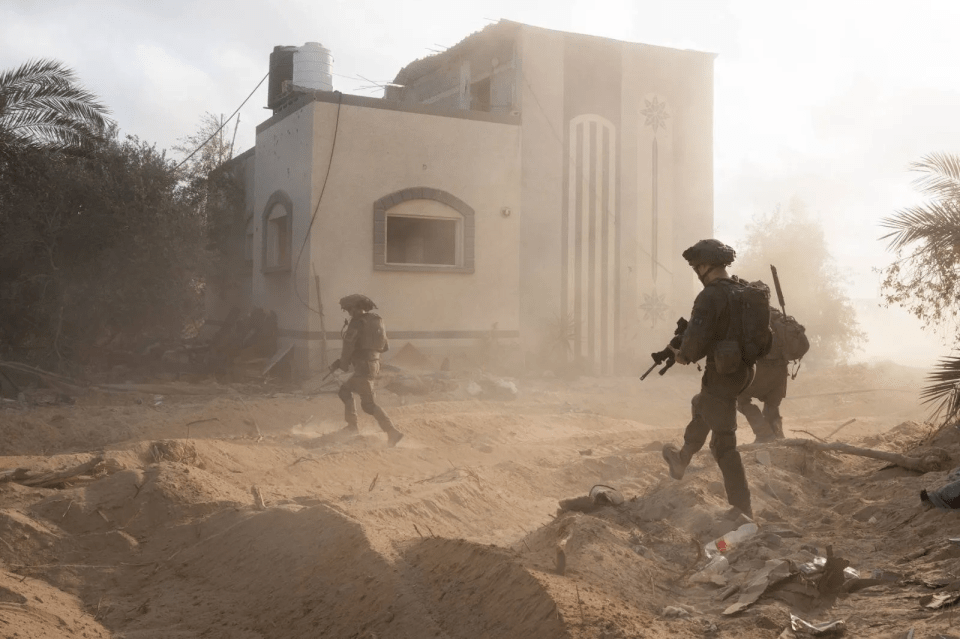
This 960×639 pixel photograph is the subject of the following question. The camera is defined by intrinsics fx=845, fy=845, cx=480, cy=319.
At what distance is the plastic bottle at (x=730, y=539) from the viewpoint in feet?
17.3

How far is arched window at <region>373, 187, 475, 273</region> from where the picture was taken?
15.7m

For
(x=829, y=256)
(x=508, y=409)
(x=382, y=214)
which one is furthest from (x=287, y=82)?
(x=829, y=256)

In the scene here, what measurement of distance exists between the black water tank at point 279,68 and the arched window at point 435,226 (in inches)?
211

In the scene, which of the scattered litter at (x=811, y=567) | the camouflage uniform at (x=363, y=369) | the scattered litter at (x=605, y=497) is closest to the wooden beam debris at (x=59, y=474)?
the camouflage uniform at (x=363, y=369)

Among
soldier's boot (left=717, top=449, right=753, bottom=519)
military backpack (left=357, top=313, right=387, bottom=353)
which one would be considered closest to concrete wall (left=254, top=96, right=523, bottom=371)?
military backpack (left=357, top=313, right=387, bottom=353)

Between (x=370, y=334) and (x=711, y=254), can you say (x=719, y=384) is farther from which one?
(x=370, y=334)

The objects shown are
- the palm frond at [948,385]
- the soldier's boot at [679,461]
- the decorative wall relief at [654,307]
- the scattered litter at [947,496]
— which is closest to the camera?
the scattered litter at [947,496]

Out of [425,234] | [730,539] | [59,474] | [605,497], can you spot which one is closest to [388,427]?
[59,474]

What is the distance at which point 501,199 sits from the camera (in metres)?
17.1

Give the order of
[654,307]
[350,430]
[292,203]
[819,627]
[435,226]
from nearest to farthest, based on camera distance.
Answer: [819,627]
[350,430]
[292,203]
[435,226]
[654,307]

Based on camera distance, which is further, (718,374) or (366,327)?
(366,327)

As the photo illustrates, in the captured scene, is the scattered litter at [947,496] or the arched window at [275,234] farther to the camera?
the arched window at [275,234]

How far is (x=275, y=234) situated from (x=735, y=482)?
13457 millimetres

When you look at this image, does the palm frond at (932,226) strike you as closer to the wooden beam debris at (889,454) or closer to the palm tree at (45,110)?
the wooden beam debris at (889,454)
